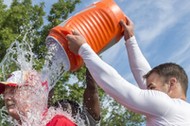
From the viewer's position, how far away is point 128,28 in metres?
3.54

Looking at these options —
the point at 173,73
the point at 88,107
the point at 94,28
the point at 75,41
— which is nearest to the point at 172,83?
the point at 173,73

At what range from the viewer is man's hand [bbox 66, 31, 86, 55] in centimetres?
298

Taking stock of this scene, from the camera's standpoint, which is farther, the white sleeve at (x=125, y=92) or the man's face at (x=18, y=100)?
the man's face at (x=18, y=100)

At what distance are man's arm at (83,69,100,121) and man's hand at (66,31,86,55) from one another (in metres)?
0.77

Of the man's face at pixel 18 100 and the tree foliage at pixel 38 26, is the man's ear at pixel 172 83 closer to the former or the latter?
the man's face at pixel 18 100

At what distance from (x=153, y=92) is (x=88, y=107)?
1.06 metres

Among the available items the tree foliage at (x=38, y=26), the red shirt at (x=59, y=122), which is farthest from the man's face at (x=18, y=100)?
the tree foliage at (x=38, y=26)

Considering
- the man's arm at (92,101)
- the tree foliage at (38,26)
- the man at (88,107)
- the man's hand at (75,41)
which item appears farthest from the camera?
the tree foliage at (38,26)

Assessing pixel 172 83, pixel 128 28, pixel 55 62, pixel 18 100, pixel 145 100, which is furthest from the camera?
pixel 128 28

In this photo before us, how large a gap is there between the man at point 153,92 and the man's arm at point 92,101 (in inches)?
33.3

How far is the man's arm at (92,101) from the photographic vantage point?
3.68 metres

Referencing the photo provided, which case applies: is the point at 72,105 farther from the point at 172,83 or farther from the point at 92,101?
the point at 172,83

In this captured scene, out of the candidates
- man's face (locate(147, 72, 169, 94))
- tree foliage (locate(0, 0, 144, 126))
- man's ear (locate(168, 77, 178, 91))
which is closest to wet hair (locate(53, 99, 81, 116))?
man's face (locate(147, 72, 169, 94))

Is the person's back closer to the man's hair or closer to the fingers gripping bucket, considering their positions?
the man's hair
